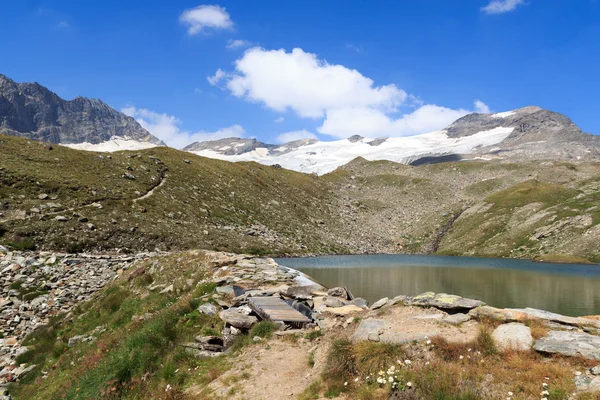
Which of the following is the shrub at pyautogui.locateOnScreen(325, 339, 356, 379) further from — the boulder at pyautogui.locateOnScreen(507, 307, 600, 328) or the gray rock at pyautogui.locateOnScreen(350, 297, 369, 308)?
the gray rock at pyautogui.locateOnScreen(350, 297, 369, 308)

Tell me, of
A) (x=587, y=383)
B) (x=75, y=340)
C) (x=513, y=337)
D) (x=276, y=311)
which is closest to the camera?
(x=587, y=383)

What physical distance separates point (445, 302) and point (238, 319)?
360 inches

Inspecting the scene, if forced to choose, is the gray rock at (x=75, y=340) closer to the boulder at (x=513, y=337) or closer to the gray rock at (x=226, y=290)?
the gray rock at (x=226, y=290)

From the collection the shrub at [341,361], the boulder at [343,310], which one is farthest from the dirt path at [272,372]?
the boulder at [343,310]

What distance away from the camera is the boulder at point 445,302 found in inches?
585

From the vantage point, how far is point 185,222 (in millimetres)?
66125

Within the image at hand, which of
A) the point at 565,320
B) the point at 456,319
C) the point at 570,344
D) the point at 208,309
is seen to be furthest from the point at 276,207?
the point at 570,344

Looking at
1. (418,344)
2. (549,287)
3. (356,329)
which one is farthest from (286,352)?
(549,287)

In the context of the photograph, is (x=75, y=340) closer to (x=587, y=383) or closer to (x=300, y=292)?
(x=300, y=292)

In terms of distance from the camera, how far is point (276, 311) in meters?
17.5

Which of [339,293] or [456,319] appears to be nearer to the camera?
[456,319]

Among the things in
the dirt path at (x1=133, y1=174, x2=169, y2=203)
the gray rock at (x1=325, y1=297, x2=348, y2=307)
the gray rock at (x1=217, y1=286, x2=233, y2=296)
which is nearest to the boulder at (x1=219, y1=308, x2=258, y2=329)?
the gray rock at (x1=217, y1=286, x2=233, y2=296)

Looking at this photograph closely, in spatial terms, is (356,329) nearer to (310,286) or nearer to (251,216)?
(310,286)

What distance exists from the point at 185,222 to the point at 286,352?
55413mm
